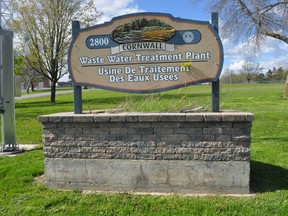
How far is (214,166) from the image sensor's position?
478 cm

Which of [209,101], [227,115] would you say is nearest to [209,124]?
[227,115]

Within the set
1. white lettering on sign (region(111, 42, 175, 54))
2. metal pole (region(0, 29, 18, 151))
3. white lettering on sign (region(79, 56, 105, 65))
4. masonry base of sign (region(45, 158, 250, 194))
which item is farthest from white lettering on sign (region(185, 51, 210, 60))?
metal pole (region(0, 29, 18, 151))

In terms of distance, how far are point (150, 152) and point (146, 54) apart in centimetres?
142

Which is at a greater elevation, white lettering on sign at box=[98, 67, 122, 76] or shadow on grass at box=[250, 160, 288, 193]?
white lettering on sign at box=[98, 67, 122, 76]

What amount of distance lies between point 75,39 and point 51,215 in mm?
2592

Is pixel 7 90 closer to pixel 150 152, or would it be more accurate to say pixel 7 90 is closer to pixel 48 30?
pixel 150 152

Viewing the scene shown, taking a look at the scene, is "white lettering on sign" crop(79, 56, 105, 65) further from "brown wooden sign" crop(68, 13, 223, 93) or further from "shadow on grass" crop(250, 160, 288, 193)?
"shadow on grass" crop(250, 160, 288, 193)

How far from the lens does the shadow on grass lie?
495 cm

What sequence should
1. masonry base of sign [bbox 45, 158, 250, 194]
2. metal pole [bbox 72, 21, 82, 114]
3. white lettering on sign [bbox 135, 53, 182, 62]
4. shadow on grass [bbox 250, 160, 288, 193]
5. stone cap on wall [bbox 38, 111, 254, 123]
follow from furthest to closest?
1. metal pole [bbox 72, 21, 82, 114]
2. white lettering on sign [bbox 135, 53, 182, 62]
3. shadow on grass [bbox 250, 160, 288, 193]
4. masonry base of sign [bbox 45, 158, 250, 194]
5. stone cap on wall [bbox 38, 111, 254, 123]

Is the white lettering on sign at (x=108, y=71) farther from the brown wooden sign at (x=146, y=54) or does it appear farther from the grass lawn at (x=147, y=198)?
the grass lawn at (x=147, y=198)

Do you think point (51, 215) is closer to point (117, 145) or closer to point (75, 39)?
point (117, 145)

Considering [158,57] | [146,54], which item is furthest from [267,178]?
[146,54]

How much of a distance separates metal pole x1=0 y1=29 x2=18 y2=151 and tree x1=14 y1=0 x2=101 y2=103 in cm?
2306

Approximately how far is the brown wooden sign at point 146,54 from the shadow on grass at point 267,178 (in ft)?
5.39
